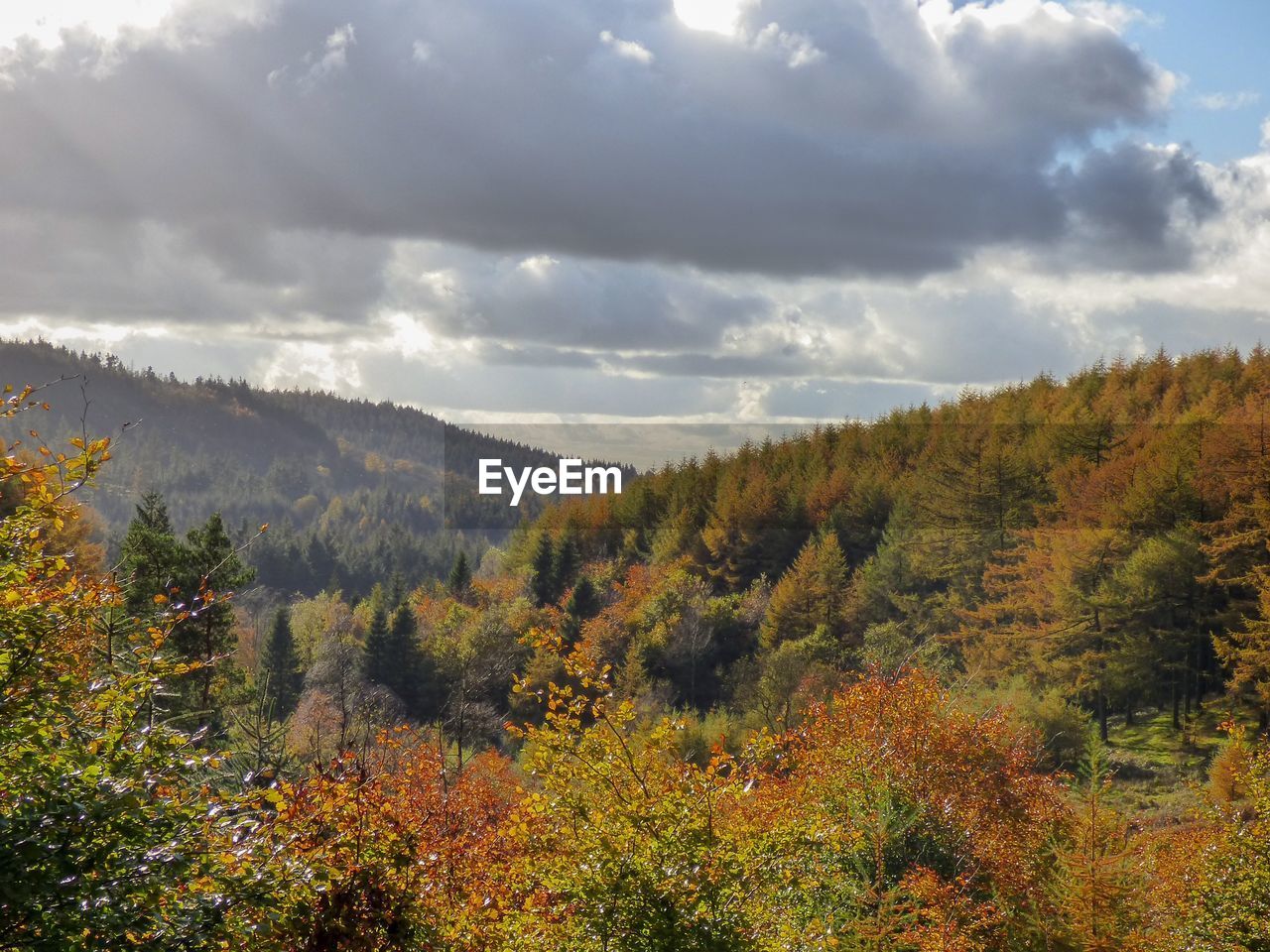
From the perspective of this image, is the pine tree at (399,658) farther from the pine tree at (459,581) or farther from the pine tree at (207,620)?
the pine tree at (207,620)

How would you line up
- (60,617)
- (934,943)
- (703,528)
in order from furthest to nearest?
(703,528) → (934,943) → (60,617)

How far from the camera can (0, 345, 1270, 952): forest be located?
11219mm

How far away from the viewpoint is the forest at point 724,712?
1122 centimetres

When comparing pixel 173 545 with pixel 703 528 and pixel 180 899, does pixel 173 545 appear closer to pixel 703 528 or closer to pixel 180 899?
pixel 180 899

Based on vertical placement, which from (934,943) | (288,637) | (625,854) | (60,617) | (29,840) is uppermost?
(60,617)

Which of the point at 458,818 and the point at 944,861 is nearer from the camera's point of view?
the point at 944,861

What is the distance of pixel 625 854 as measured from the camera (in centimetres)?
1490

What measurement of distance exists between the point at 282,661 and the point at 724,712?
30.3 meters

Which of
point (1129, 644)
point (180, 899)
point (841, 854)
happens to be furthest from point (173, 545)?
point (1129, 644)

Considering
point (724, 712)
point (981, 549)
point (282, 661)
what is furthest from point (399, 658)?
point (981, 549)

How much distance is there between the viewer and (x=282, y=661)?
249 ft

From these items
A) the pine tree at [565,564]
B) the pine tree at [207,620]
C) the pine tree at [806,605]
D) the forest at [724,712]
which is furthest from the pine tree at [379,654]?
the pine tree at [207,620]

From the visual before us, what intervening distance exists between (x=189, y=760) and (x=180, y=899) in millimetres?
1296

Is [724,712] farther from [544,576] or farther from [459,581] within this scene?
[459,581]
